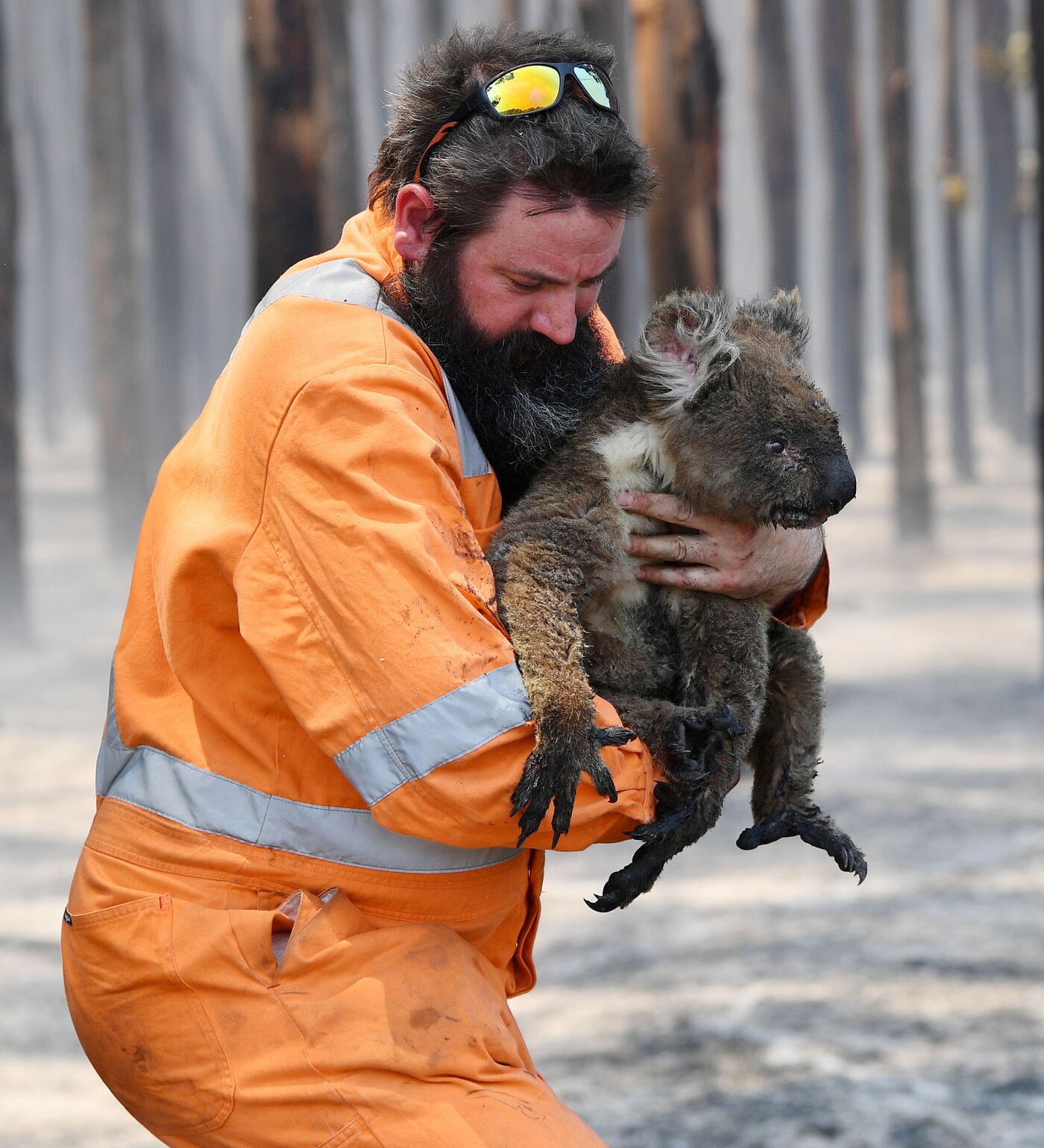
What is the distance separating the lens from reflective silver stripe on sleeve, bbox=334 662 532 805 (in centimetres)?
218

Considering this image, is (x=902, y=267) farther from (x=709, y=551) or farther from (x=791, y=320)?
(x=709, y=551)

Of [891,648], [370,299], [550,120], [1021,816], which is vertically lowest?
[891,648]

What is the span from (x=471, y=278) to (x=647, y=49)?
8.44 meters

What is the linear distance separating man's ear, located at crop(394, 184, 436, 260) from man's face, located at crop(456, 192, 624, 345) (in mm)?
80

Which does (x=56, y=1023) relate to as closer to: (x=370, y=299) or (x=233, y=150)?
(x=370, y=299)

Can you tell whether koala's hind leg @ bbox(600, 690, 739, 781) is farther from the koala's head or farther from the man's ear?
the man's ear

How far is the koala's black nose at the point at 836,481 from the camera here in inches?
105

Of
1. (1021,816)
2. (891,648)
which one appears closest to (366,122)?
(891,648)

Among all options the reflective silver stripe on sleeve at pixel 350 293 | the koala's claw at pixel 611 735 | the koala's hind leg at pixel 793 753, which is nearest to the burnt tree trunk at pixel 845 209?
the koala's hind leg at pixel 793 753

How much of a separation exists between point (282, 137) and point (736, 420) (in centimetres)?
847

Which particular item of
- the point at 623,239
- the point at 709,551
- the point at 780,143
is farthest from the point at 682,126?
the point at 780,143

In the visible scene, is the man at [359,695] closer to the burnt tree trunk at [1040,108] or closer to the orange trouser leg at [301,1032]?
the orange trouser leg at [301,1032]

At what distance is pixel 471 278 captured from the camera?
2.53 m

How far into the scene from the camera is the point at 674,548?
278cm
